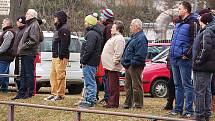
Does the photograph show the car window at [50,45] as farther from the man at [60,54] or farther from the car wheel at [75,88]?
the man at [60,54]

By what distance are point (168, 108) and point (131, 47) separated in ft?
4.72

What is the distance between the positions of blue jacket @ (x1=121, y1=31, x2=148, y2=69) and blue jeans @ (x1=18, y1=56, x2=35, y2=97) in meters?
2.42

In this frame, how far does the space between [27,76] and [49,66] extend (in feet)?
11.9

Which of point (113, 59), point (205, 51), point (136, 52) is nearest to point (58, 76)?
point (113, 59)

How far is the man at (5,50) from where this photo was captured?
13.4 metres

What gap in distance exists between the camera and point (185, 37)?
384 inches

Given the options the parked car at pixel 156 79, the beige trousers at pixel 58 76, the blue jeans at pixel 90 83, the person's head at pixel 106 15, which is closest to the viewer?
the blue jeans at pixel 90 83

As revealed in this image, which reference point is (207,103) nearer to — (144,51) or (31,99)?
(144,51)

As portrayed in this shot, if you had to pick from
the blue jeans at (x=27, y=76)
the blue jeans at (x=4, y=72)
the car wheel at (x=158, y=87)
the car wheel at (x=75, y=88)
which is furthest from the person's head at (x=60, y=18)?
the car wheel at (x=75, y=88)

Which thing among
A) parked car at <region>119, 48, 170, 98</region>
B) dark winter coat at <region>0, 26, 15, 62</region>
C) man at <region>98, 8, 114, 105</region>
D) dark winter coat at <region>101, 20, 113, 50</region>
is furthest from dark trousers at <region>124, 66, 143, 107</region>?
parked car at <region>119, 48, 170, 98</region>

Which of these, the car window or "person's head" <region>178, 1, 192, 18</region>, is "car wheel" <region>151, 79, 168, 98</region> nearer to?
the car window

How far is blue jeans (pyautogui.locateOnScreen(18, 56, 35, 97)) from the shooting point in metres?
12.3

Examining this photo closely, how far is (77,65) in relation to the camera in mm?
16391

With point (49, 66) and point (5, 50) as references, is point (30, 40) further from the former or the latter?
point (49, 66)
